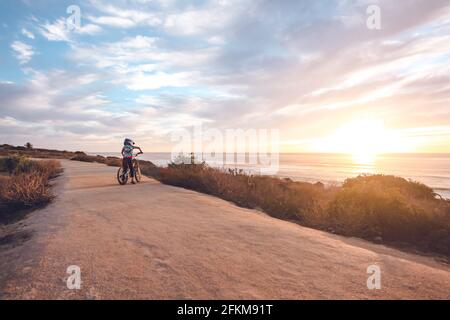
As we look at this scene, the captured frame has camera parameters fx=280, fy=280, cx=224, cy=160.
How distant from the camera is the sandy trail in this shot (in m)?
3.13

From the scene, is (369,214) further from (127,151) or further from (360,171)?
(360,171)

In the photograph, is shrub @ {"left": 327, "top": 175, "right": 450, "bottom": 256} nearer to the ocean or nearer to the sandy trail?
the sandy trail

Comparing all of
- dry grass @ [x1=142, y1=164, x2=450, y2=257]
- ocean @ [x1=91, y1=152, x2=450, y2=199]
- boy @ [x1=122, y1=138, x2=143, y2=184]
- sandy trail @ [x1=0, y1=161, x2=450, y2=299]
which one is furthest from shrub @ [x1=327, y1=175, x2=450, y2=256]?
ocean @ [x1=91, y1=152, x2=450, y2=199]

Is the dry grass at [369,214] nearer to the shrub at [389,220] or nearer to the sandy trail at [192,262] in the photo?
the shrub at [389,220]

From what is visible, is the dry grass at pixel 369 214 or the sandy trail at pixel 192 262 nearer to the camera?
the sandy trail at pixel 192 262

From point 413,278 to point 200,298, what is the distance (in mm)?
2852

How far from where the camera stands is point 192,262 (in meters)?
3.89

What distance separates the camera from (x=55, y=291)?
3.01 metres

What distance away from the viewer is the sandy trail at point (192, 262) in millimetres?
3127

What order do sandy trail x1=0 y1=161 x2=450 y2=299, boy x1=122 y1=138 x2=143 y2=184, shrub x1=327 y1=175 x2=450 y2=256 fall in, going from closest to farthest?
1. sandy trail x1=0 y1=161 x2=450 y2=299
2. shrub x1=327 y1=175 x2=450 y2=256
3. boy x1=122 y1=138 x2=143 y2=184

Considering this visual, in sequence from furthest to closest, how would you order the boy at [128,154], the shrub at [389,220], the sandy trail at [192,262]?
the boy at [128,154], the shrub at [389,220], the sandy trail at [192,262]

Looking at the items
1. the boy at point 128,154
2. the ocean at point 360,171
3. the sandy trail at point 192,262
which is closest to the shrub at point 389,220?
the sandy trail at point 192,262

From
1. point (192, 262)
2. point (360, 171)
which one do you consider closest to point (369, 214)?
point (192, 262)
